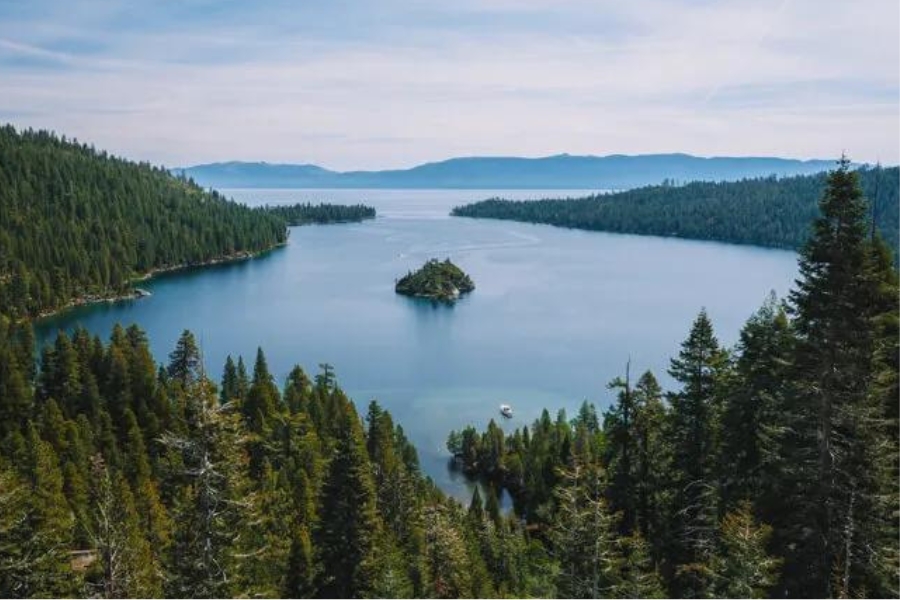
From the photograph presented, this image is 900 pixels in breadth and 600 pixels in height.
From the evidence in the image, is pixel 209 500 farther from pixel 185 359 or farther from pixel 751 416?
pixel 185 359

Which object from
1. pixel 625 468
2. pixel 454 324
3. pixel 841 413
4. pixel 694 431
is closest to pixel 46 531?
pixel 625 468

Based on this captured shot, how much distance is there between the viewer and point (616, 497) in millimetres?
26172

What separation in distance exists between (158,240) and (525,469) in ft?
480

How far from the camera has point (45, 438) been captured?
44.8 meters

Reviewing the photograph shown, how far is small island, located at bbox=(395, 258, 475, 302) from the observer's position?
132750 mm

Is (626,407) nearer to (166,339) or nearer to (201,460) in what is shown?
(201,460)

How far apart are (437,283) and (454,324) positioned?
24.1 m

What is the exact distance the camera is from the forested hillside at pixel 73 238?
404 feet

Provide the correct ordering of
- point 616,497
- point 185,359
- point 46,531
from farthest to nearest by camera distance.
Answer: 1. point 185,359
2. point 616,497
3. point 46,531

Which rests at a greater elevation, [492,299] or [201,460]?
[201,460]

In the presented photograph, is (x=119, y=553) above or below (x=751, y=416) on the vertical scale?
below

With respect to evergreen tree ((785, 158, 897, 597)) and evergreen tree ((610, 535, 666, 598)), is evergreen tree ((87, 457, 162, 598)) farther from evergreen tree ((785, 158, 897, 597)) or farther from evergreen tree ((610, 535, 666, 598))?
evergreen tree ((785, 158, 897, 597))

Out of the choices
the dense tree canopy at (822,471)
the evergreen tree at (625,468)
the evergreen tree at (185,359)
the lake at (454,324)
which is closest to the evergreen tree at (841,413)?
the dense tree canopy at (822,471)

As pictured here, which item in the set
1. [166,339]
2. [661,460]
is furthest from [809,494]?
[166,339]
